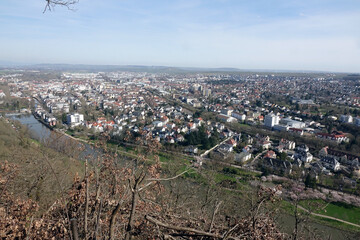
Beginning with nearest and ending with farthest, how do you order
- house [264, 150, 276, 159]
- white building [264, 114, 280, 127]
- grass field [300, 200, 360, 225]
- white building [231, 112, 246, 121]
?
1. grass field [300, 200, 360, 225]
2. house [264, 150, 276, 159]
3. white building [264, 114, 280, 127]
4. white building [231, 112, 246, 121]

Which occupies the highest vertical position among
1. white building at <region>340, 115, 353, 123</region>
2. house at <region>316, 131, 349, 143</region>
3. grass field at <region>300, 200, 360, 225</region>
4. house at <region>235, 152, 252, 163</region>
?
white building at <region>340, 115, 353, 123</region>

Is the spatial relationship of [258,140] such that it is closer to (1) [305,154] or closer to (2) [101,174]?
(1) [305,154]

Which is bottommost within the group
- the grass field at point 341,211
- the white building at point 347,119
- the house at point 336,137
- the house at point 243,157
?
the grass field at point 341,211

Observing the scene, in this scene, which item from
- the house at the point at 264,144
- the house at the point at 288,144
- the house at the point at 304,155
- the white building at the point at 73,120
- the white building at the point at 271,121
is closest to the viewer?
the house at the point at 304,155

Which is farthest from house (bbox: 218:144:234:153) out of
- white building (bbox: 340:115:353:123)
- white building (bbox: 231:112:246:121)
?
white building (bbox: 340:115:353:123)

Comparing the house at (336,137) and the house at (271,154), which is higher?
the house at (336,137)

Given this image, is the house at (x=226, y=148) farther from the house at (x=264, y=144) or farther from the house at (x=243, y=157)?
the house at (x=264, y=144)

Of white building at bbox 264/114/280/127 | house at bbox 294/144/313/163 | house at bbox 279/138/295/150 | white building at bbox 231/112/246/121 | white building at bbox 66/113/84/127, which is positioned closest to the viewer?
house at bbox 294/144/313/163

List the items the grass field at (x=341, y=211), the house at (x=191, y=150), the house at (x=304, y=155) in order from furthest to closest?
1. the house at (x=191, y=150)
2. the house at (x=304, y=155)
3. the grass field at (x=341, y=211)

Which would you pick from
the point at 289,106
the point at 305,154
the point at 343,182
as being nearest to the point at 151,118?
the point at 305,154

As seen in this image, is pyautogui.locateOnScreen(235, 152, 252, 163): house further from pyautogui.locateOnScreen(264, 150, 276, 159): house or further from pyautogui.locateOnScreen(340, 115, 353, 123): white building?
pyautogui.locateOnScreen(340, 115, 353, 123): white building

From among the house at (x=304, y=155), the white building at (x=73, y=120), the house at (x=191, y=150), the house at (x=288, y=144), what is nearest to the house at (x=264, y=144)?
the house at (x=288, y=144)
